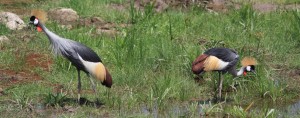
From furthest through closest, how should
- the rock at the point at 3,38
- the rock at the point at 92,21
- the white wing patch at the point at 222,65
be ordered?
the rock at the point at 92,21 < the rock at the point at 3,38 < the white wing patch at the point at 222,65

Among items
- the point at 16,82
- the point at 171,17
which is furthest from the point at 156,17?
the point at 16,82

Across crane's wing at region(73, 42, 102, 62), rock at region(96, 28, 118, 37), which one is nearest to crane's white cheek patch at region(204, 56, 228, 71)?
crane's wing at region(73, 42, 102, 62)

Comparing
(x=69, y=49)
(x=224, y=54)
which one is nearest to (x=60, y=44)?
(x=69, y=49)

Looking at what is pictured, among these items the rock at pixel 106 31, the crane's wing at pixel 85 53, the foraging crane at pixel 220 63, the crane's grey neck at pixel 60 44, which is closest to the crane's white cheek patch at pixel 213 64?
the foraging crane at pixel 220 63

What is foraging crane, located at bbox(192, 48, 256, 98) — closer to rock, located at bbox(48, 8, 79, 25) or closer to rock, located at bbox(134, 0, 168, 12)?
rock, located at bbox(48, 8, 79, 25)

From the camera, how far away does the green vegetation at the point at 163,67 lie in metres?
7.36

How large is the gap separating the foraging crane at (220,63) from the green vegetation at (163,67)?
0.29 metres

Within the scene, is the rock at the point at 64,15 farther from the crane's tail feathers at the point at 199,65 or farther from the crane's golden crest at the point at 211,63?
the crane's golden crest at the point at 211,63

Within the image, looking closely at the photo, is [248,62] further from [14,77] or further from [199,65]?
[14,77]

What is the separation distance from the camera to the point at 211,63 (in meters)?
7.71

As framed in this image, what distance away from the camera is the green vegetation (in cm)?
736

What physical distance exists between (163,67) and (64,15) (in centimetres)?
328

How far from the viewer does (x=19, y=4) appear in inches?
519

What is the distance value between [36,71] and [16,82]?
0.51 m
